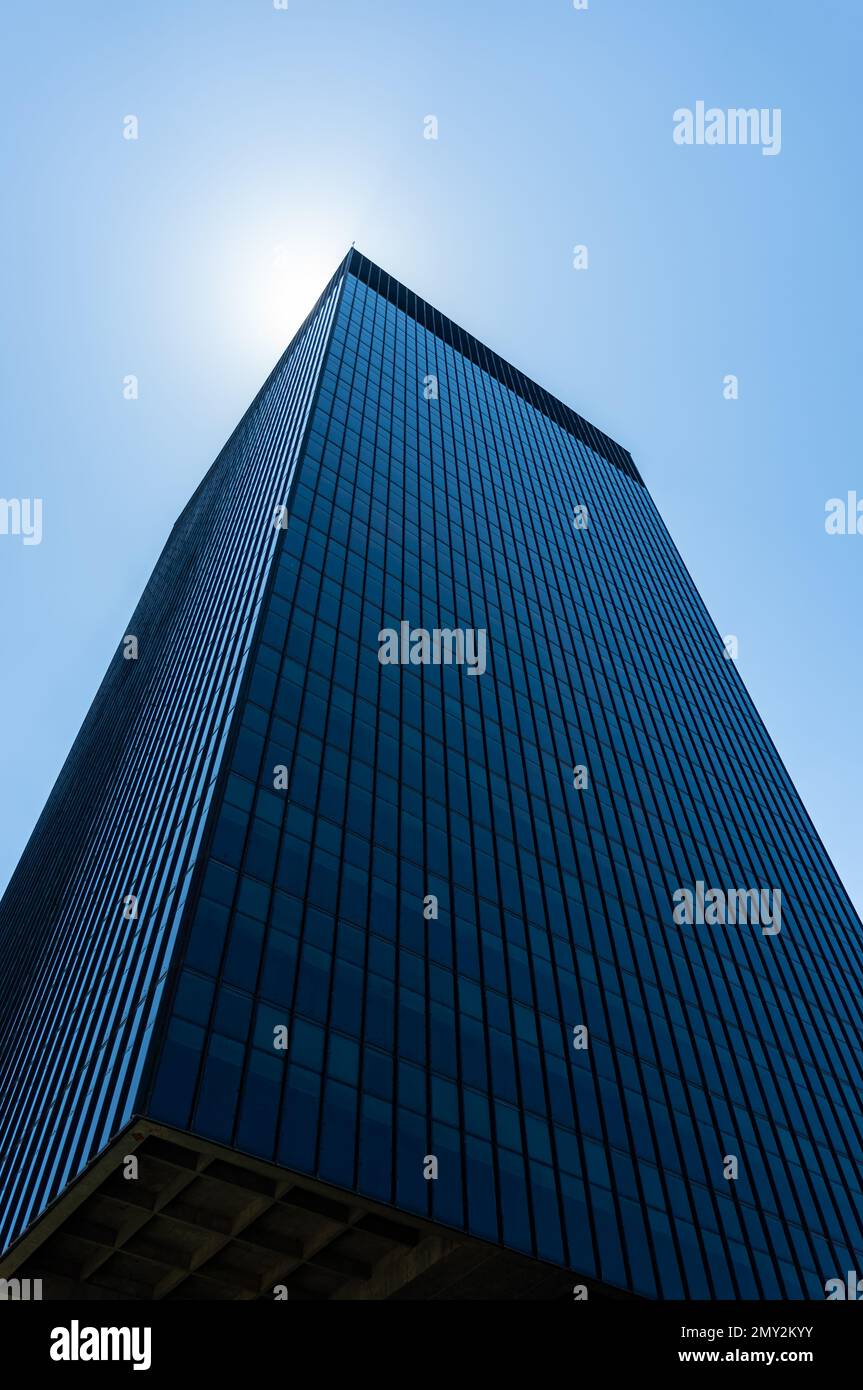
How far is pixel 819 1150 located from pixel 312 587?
33524mm

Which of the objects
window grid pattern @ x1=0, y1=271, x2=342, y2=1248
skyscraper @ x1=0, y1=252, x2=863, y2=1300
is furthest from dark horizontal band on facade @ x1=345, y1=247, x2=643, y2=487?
skyscraper @ x1=0, y1=252, x2=863, y2=1300

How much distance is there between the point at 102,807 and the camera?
6406 cm

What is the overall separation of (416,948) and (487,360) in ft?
249

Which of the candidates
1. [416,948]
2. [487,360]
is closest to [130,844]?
[416,948]

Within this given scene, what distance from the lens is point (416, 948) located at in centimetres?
3594

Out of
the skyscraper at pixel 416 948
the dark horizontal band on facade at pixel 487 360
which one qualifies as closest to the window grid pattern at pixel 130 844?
the skyscraper at pixel 416 948

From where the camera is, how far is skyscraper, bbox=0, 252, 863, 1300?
29656mm

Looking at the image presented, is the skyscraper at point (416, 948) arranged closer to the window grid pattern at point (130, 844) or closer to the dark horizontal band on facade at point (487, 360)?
the window grid pattern at point (130, 844)

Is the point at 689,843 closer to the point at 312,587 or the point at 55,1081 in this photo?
the point at 312,587

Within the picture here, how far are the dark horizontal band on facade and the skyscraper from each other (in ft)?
65.7

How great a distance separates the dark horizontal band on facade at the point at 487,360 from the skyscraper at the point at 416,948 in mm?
20035

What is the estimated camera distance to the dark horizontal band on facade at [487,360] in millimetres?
93000
